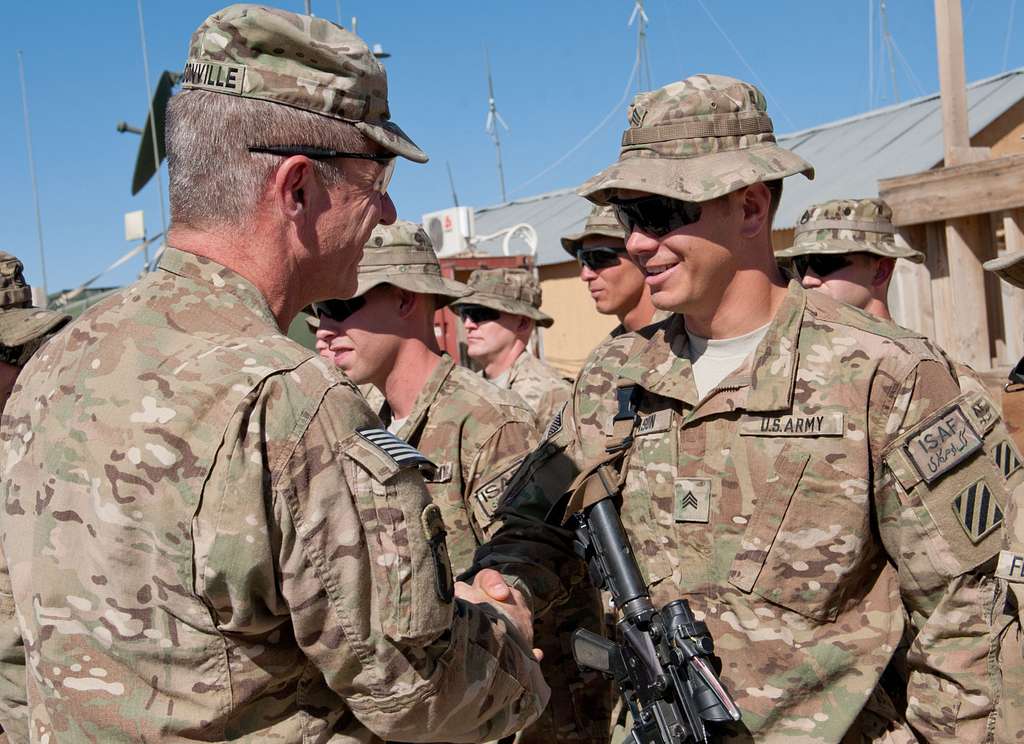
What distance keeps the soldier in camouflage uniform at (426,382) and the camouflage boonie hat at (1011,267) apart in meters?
1.95

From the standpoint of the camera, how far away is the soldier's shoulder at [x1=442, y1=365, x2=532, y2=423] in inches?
160

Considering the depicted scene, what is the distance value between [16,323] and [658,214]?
335cm

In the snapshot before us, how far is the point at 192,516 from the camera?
1.93m

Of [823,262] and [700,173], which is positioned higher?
[700,173]

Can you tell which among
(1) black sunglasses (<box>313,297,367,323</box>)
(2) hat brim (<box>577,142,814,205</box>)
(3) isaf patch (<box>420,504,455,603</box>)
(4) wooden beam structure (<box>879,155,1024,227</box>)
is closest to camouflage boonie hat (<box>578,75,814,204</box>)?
(2) hat brim (<box>577,142,814,205</box>)

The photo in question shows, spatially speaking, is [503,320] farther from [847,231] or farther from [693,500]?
[693,500]

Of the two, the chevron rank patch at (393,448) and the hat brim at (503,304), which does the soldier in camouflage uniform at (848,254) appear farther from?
the chevron rank patch at (393,448)

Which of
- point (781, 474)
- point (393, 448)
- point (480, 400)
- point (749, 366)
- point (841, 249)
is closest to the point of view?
point (393, 448)

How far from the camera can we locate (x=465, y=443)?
4.01 meters

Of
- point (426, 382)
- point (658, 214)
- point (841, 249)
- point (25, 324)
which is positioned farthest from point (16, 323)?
point (841, 249)

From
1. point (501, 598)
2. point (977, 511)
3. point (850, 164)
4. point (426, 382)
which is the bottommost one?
point (501, 598)

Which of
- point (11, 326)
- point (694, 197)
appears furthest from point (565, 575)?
point (11, 326)

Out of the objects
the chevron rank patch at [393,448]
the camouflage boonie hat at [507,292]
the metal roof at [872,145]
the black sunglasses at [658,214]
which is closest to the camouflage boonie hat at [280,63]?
the chevron rank patch at [393,448]

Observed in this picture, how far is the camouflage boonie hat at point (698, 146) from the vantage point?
2.87 m
